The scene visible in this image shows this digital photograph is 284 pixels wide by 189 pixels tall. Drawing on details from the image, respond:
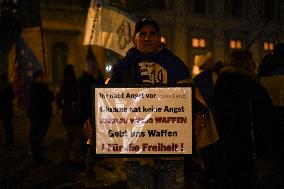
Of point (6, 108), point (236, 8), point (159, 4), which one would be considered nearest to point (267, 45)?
point (236, 8)

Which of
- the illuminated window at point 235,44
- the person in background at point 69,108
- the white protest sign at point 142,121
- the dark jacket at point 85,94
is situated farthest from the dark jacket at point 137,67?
the illuminated window at point 235,44

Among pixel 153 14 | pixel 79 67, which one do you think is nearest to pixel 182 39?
pixel 153 14

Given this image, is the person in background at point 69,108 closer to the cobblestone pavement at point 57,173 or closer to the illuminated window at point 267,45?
the cobblestone pavement at point 57,173

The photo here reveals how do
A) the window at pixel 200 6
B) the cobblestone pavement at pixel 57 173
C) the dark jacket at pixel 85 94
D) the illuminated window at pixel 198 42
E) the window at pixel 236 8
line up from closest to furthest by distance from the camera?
the cobblestone pavement at pixel 57 173 → the dark jacket at pixel 85 94 → the illuminated window at pixel 198 42 → the window at pixel 200 6 → the window at pixel 236 8

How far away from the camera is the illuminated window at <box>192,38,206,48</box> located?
2413cm

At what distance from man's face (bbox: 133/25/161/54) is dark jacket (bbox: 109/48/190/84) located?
0.13 ft

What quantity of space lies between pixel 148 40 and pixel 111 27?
12.6 feet

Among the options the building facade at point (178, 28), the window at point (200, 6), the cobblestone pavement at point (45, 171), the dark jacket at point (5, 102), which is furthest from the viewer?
the window at point (200, 6)

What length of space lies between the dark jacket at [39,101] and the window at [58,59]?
11185 millimetres

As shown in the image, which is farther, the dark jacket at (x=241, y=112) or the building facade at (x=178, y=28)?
the building facade at (x=178, y=28)

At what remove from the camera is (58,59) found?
770 inches

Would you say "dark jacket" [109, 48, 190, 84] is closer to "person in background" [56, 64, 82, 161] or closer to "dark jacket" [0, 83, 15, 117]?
"person in background" [56, 64, 82, 161]

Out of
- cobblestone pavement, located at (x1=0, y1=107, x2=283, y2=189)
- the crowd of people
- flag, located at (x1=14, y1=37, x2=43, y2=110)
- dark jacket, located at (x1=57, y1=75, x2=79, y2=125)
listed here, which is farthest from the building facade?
the crowd of people

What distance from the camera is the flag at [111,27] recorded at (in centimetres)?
719
